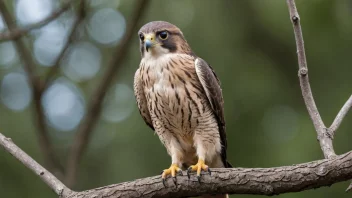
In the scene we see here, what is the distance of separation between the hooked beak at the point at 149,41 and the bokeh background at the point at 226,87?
69.9 inches

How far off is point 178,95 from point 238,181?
109 centimetres

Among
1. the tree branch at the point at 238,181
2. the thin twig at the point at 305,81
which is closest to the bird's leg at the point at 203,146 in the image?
the tree branch at the point at 238,181

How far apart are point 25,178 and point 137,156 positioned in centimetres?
131

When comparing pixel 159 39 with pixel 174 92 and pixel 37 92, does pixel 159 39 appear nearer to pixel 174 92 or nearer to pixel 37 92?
pixel 174 92

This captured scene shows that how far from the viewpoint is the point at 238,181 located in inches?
147

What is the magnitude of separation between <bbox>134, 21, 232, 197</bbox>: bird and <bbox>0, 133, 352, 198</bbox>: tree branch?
1.78 ft

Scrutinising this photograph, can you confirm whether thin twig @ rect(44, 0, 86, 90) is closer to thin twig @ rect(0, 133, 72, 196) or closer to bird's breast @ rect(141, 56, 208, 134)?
bird's breast @ rect(141, 56, 208, 134)

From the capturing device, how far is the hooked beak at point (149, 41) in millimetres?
4633

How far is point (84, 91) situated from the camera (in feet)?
23.5

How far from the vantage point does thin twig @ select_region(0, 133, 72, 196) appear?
156 inches

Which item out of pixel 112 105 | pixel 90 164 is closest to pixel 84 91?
pixel 112 105

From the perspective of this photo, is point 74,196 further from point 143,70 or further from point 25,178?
point 25,178

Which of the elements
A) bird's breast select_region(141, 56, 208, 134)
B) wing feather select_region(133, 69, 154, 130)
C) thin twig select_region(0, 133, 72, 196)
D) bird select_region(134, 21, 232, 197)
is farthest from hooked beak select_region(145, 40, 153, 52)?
thin twig select_region(0, 133, 72, 196)

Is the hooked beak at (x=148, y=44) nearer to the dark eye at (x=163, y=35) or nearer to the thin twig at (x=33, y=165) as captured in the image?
the dark eye at (x=163, y=35)
